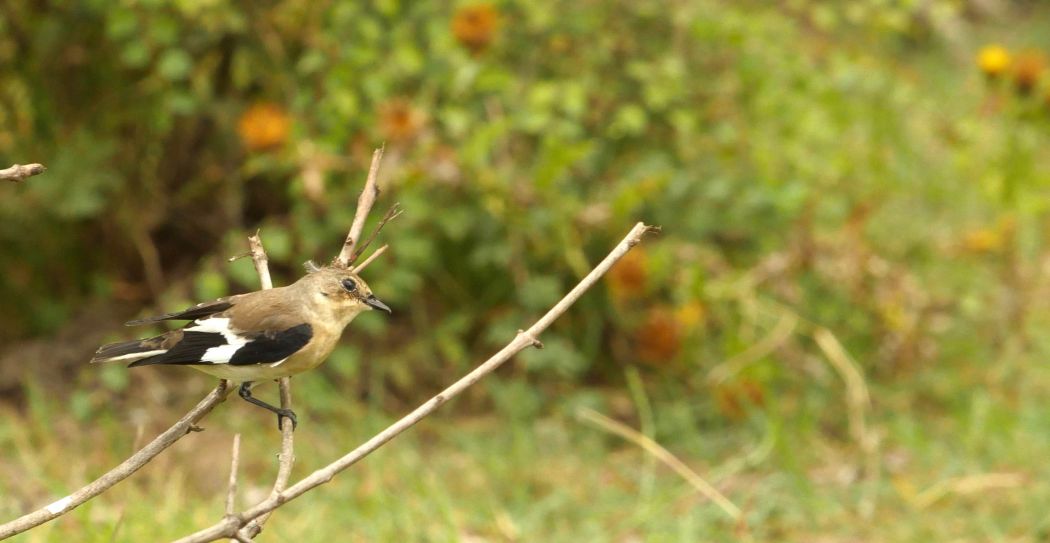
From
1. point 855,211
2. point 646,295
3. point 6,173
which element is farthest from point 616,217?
point 6,173

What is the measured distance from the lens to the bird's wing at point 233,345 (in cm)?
175

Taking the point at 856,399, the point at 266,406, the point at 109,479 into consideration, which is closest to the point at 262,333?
the point at 266,406

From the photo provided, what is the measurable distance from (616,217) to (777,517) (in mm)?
1177

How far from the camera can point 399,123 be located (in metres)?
4.22

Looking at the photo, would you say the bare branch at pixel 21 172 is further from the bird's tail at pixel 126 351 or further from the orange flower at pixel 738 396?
the orange flower at pixel 738 396

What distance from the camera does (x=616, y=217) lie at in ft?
14.3

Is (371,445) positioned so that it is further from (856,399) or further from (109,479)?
(856,399)

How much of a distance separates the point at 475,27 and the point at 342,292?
8.15ft

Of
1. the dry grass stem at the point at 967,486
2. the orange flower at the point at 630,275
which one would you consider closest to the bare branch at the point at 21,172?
the orange flower at the point at 630,275

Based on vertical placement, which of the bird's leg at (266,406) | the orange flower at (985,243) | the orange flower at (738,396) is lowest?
the bird's leg at (266,406)

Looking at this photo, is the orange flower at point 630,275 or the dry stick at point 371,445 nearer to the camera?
the dry stick at point 371,445

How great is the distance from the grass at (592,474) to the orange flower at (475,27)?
4.29 ft

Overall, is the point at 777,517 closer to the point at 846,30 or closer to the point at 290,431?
the point at 290,431

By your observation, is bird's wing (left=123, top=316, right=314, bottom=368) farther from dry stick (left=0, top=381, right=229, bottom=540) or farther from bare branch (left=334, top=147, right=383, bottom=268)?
bare branch (left=334, top=147, right=383, bottom=268)
